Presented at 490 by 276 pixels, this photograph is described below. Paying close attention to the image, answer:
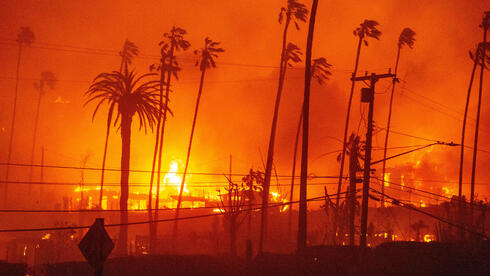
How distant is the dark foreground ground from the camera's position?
34.4 m

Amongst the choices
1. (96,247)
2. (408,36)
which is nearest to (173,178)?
(408,36)

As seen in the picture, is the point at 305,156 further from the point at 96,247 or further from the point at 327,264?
the point at 96,247

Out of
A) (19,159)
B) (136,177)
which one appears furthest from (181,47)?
(19,159)

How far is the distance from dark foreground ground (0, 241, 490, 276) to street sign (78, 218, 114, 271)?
51.3ft

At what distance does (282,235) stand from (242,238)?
4.80 m

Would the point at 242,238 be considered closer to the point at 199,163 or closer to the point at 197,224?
the point at 197,224

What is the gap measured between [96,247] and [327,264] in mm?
20703

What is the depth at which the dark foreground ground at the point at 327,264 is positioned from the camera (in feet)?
113

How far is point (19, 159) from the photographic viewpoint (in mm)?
121688

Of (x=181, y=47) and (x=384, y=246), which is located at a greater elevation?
(x=181, y=47)

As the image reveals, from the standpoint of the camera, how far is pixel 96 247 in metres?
19.1

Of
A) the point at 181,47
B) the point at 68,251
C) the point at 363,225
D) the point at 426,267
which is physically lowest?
the point at 68,251

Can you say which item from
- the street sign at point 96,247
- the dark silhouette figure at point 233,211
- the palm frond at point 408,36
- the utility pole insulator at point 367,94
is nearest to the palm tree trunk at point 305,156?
the utility pole insulator at point 367,94

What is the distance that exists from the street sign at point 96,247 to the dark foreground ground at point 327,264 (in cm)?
1564
